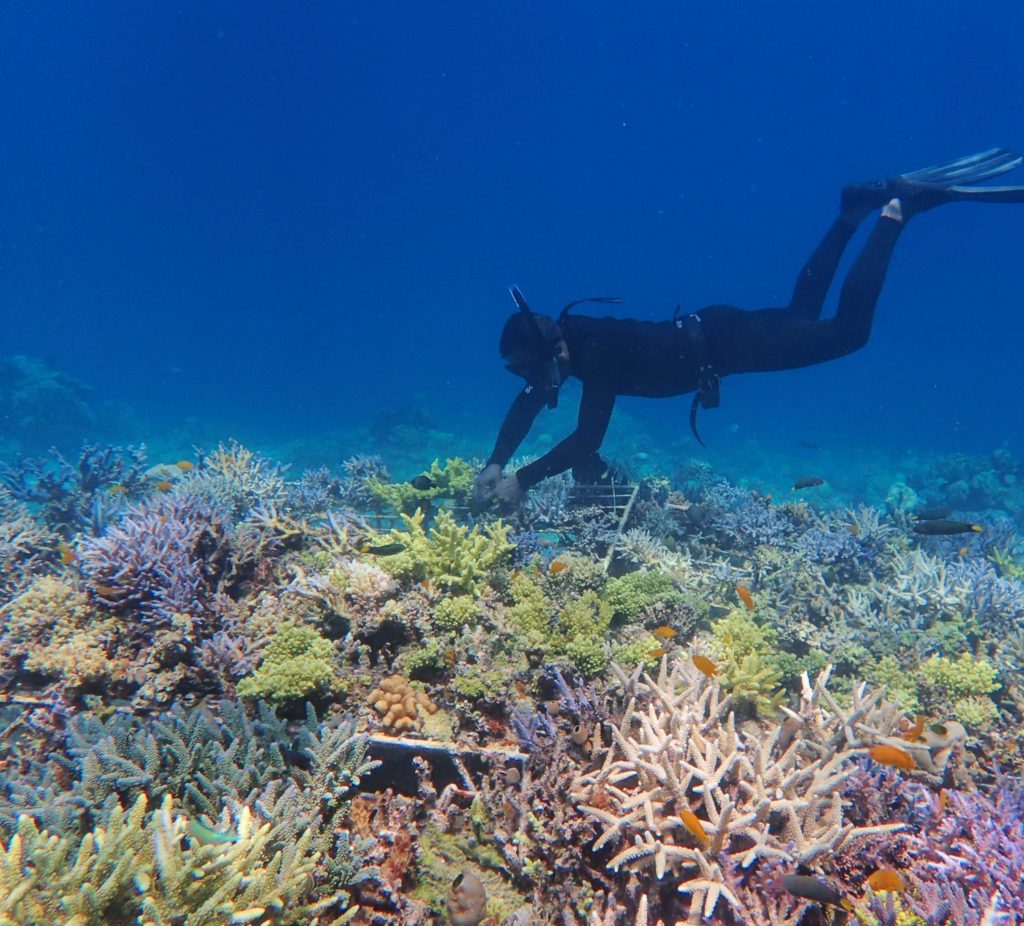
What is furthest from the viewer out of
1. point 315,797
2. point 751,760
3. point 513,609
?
point 513,609

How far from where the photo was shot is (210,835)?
2.03 m

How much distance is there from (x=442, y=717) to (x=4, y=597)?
452 centimetres

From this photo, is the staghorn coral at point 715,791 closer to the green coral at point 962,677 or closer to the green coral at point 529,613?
the green coral at point 529,613

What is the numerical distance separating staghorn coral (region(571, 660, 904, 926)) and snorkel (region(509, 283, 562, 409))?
11.9ft

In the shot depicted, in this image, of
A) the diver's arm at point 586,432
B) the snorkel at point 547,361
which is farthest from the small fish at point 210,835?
the diver's arm at point 586,432

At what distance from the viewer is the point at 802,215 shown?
430ft

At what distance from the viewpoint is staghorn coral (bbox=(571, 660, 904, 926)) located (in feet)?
8.04

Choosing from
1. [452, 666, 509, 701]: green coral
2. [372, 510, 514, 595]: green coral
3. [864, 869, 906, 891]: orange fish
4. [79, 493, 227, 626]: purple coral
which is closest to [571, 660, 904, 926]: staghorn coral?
[864, 869, 906, 891]: orange fish

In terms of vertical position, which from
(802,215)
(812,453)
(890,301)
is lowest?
(812,453)

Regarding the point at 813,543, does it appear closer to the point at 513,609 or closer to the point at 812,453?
the point at 513,609

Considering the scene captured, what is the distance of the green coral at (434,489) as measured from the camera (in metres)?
6.45

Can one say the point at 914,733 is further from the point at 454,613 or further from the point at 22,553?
the point at 22,553

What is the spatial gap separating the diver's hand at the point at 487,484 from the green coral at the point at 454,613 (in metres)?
2.42

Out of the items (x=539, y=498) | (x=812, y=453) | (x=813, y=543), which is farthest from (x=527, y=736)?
(x=812, y=453)
